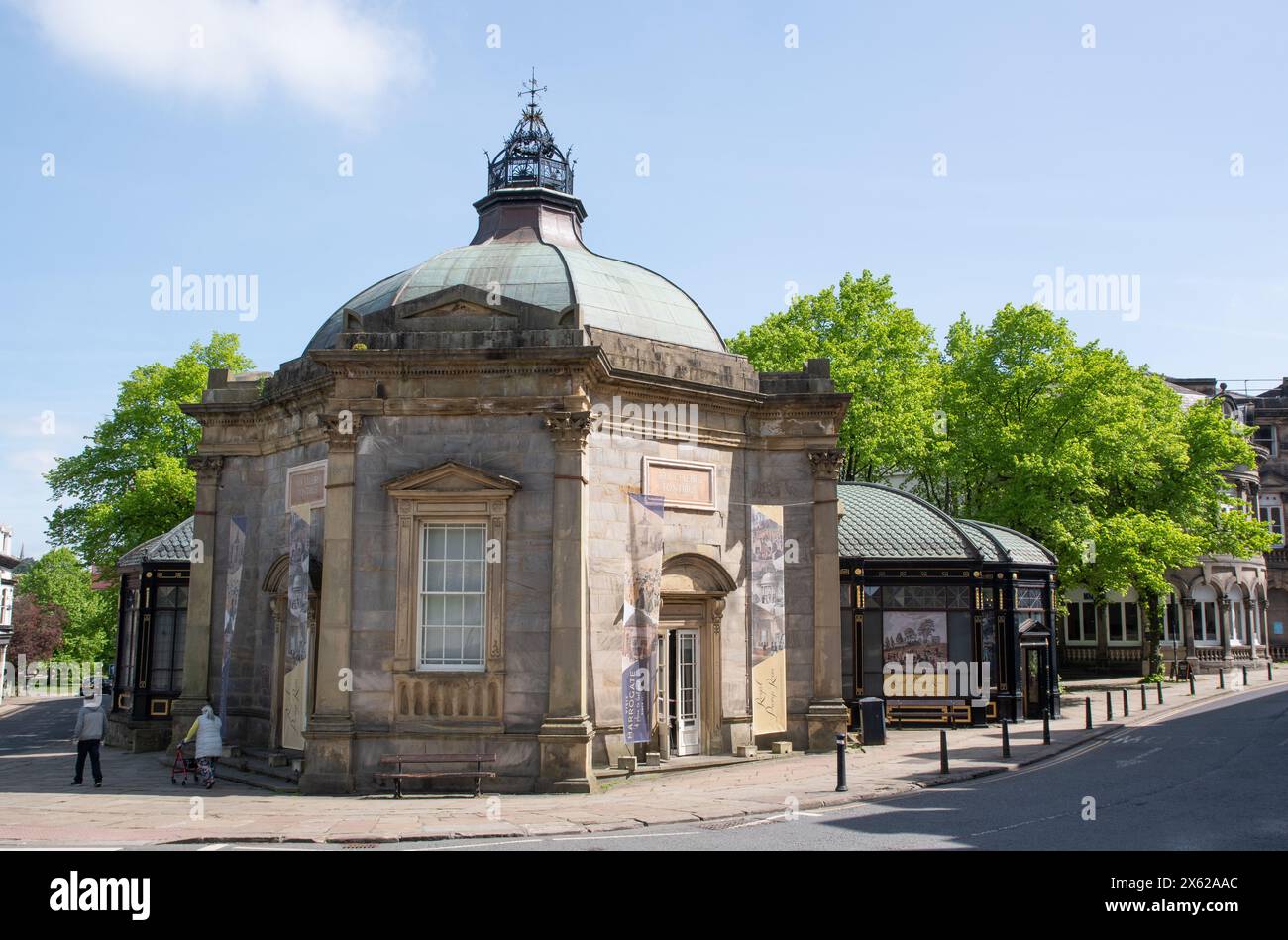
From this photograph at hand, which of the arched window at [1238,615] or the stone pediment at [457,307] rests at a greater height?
the stone pediment at [457,307]

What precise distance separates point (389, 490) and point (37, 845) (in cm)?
745

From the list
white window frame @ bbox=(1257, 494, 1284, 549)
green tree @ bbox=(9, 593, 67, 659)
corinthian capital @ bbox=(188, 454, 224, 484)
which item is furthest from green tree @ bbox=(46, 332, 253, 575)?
white window frame @ bbox=(1257, 494, 1284, 549)

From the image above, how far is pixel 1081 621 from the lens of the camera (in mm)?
47094

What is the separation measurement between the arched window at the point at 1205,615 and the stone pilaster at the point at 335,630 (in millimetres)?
40799

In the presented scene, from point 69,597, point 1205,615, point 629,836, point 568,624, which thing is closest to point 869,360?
point 1205,615

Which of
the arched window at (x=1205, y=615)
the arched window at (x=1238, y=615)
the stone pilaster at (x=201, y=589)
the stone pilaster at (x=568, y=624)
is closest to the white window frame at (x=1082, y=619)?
the arched window at (x=1205, y=615)

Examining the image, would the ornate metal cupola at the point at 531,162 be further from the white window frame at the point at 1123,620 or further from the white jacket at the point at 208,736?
the white window frame at the point at 1123,620

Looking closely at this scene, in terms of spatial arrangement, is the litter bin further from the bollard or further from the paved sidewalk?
the bollard

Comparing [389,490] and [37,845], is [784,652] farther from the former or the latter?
[37,845]

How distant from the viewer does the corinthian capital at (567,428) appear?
709 inches

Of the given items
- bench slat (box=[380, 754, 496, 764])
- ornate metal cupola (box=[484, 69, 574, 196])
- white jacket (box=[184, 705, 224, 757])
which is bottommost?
bench slat (box=[380, 754, 496, 764])

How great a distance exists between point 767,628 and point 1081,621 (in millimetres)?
31072

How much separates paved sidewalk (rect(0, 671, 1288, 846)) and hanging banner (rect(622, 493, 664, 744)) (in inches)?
45.4

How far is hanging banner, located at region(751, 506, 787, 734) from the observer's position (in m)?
21.1
